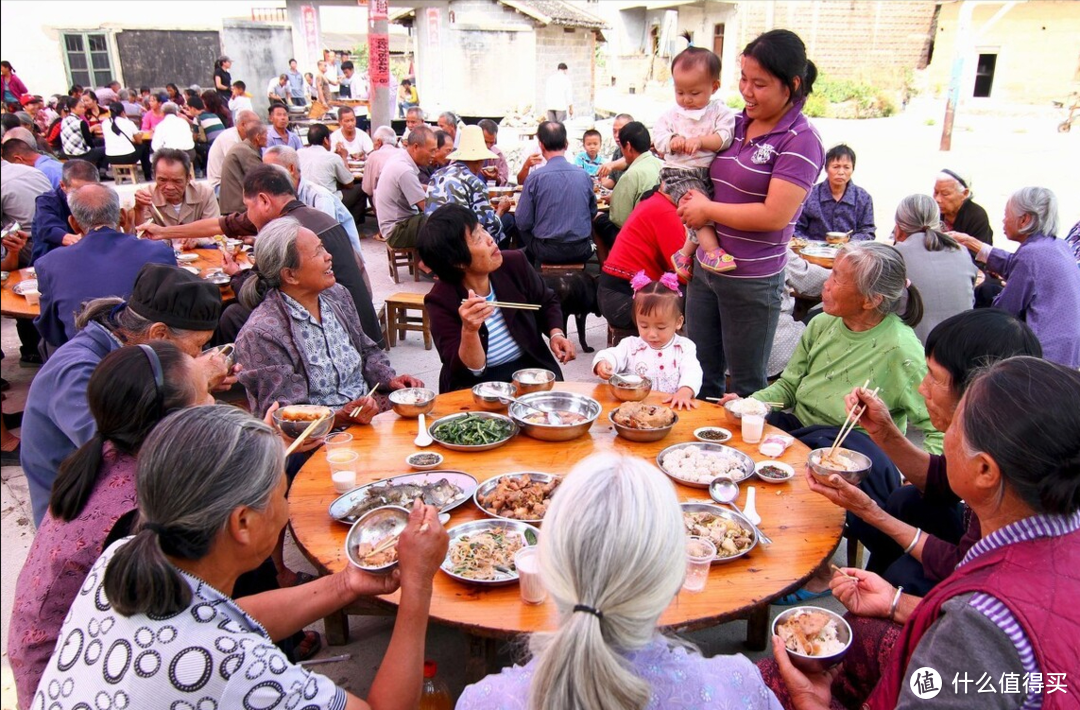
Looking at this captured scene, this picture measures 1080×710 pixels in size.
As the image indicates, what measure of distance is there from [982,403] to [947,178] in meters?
4.87

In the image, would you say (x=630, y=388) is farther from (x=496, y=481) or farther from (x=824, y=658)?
(x=824, y=658)

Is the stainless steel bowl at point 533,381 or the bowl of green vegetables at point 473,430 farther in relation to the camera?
the stainless steel bowl at point 533,381

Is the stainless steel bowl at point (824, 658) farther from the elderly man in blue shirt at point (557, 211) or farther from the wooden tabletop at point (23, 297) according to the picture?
the elderly man in blue shirt at point (557, 211)

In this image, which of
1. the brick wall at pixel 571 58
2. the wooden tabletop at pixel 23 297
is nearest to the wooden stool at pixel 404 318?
the wooden tabletop at pixel 23 297

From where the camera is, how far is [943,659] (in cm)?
147

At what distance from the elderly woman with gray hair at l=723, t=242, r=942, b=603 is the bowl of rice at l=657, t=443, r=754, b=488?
488 millimetres

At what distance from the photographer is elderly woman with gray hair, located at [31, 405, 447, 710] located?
4.82 feet

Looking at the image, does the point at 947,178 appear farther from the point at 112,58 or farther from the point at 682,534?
the point at 112,58

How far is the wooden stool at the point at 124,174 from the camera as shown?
12.8 meters

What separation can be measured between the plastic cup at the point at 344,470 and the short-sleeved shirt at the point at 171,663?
3.13 ft

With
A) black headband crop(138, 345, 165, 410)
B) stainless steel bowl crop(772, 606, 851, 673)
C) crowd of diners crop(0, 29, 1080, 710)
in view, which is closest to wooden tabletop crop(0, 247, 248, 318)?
crowd of diners crop(0, 29, 1080, 710)

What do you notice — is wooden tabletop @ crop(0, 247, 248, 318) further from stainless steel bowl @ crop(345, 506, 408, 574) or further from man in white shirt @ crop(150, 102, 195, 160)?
man in white shirt @ crop(150, 102, 195, 160)

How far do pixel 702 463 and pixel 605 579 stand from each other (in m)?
1.56

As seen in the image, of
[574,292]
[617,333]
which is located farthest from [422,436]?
[574,292]
